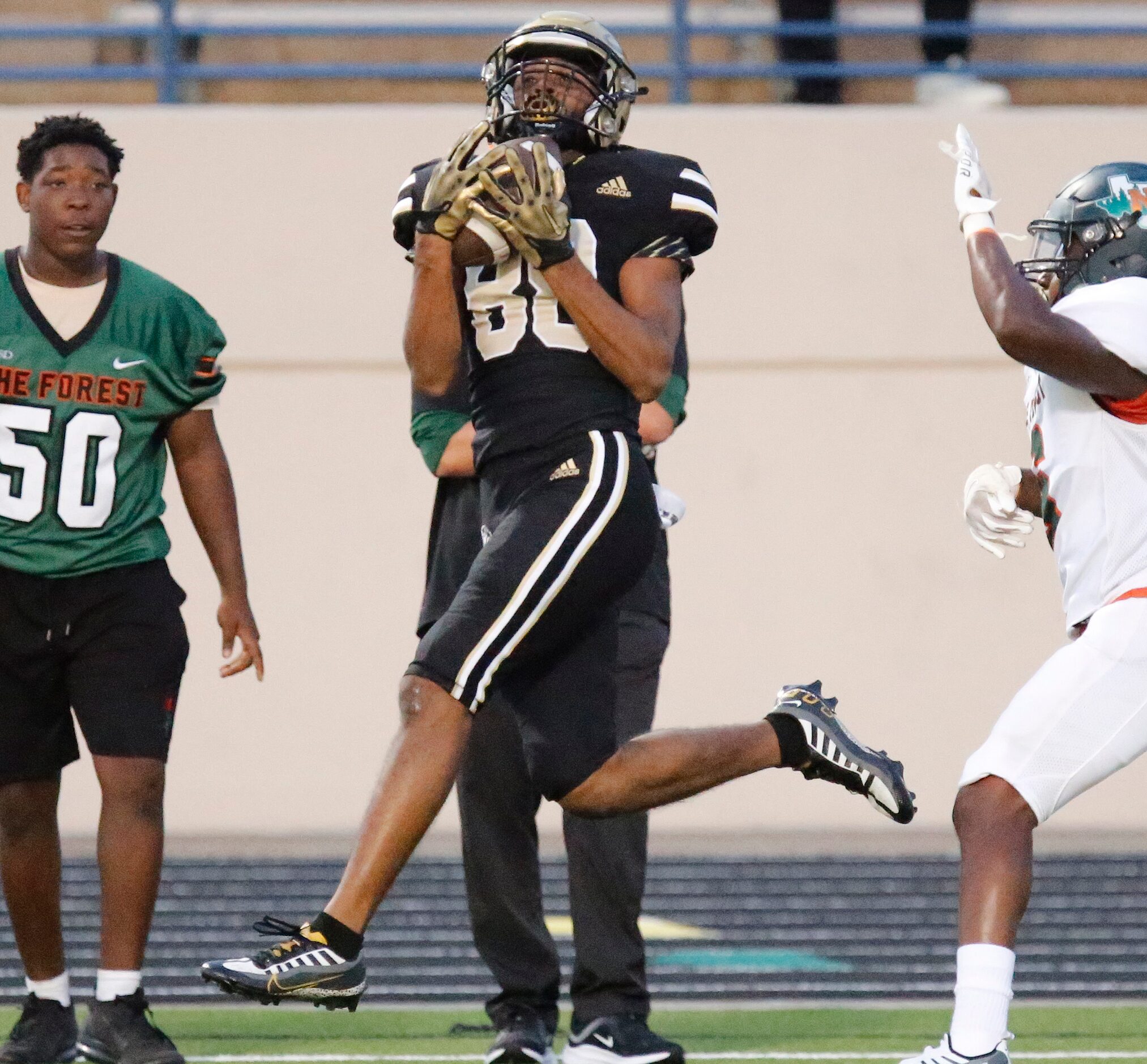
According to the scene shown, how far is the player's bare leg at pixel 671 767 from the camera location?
3.36 m

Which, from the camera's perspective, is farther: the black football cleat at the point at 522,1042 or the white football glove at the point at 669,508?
the white football glove at the point at 669,508

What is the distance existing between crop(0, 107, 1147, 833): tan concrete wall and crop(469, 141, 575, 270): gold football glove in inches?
154

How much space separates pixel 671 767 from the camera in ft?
11.2

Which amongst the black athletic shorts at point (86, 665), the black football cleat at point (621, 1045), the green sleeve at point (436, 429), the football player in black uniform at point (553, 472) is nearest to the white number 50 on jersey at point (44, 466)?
the black athletic shorts at point (86, 665)

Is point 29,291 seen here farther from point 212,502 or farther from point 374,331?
point 374,331

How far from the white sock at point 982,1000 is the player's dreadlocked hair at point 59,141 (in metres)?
2.32

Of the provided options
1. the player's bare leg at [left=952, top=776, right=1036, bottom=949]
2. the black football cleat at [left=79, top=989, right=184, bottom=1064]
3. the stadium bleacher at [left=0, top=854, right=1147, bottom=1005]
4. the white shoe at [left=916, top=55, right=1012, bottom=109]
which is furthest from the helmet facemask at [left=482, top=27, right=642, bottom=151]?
the white shoe at [left=916, top=55, right=1012, bottom=109]

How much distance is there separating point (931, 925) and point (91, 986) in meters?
2.27

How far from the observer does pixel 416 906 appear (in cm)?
576

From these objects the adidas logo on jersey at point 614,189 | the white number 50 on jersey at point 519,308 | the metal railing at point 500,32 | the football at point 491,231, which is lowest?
the white number 50 on jersey at point 519,308

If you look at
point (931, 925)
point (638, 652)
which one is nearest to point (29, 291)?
point (638, 652)

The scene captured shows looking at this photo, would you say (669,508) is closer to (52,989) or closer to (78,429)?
(78,429)

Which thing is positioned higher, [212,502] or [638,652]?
[212,502]

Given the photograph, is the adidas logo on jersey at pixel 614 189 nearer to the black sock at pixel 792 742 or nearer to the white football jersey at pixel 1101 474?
the white football jersey at pixel 1101 474
